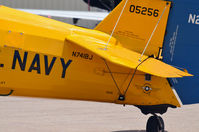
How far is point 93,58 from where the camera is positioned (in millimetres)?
6992

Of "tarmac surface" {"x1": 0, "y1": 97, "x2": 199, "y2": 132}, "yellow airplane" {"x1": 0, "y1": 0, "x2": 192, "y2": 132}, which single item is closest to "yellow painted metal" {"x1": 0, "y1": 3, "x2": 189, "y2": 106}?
"yellow airplane" {"x1": 0, "y1": 0, "x2": 192, "y2": 132}

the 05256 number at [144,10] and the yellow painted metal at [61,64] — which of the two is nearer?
the yellow painted metal at [61,64]

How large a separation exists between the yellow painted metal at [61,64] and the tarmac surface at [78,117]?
172 centimetres

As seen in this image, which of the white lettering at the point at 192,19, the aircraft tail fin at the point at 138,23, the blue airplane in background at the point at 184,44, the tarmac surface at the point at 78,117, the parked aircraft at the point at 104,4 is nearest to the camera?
the aircraft tail fin at the point at 138,23

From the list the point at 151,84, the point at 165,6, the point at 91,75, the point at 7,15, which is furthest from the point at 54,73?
the point at 165,6

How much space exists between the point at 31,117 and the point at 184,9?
4.23 metres

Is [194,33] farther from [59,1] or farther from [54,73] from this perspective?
[59,1]

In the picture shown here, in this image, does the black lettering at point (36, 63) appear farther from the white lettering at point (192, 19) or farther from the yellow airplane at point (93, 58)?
the white lettering at point (192, 19)

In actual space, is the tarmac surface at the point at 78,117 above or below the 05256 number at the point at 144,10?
below

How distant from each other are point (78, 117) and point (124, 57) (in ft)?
12.2

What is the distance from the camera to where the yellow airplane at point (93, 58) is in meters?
6.60

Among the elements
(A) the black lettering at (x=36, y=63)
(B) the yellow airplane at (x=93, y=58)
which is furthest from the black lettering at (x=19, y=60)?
(A) the black lettering at (x=36, y=63)

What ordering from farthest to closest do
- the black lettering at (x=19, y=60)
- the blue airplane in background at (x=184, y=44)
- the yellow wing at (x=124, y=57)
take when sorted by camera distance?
the blue airplane in background at (x=184, y=44)
the black lettering at (x=19, y=60)
the yellow wing at (x=124, y=57)

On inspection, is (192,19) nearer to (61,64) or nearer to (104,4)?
(61,64)
